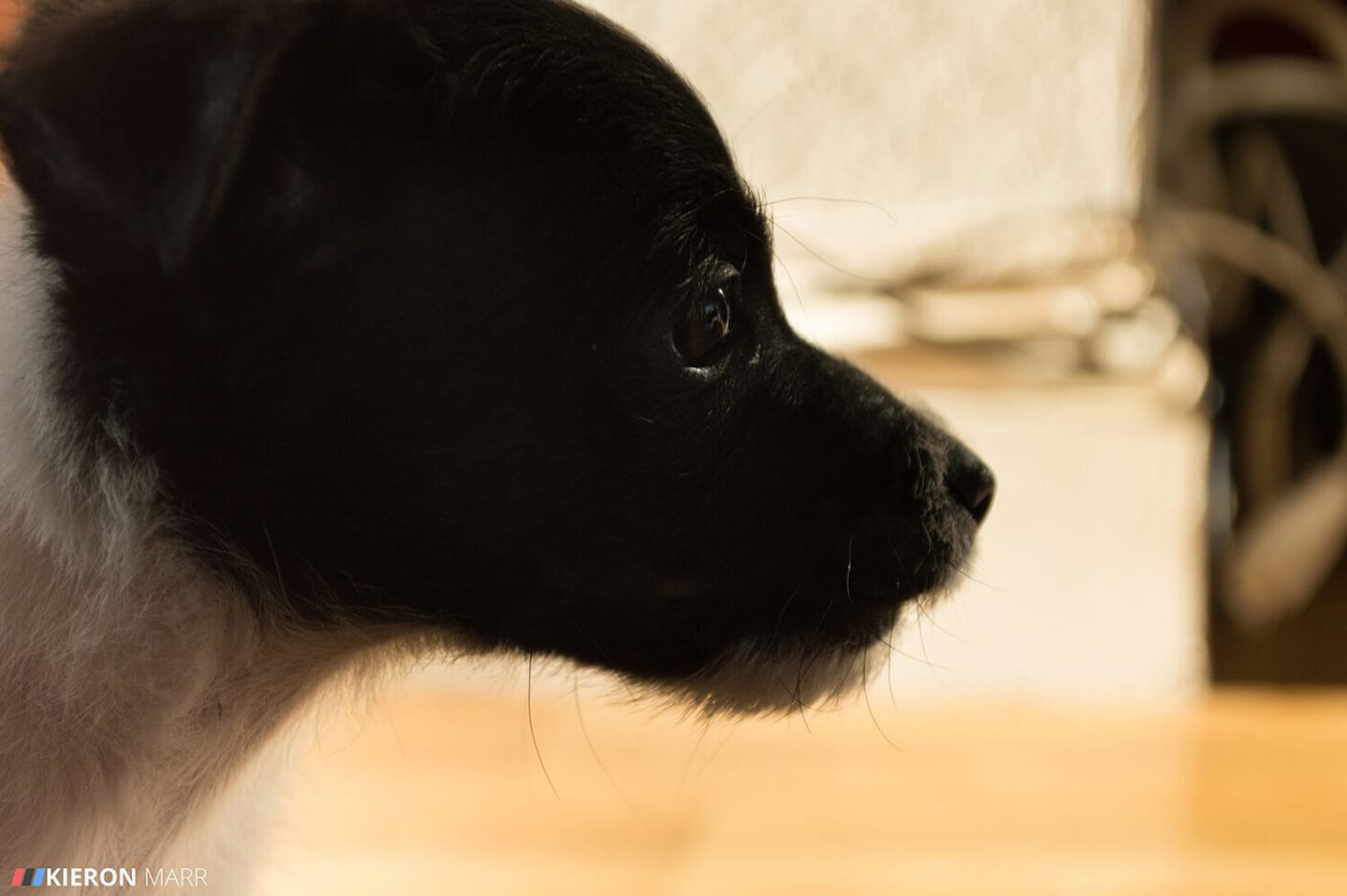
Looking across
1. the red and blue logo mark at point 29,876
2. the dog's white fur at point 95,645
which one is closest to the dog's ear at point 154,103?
the dog's white fur at point 95,645

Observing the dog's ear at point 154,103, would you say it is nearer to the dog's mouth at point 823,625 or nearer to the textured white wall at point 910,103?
the dog's mouth at point 823,625

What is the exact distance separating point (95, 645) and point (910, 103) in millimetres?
1674

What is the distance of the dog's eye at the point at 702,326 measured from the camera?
0.88 meters

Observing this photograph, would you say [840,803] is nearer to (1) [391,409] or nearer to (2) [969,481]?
(2) [969,481]

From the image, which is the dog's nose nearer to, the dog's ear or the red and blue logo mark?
the dog's ear

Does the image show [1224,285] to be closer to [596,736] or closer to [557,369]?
[596,736]

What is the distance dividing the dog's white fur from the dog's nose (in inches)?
7.1

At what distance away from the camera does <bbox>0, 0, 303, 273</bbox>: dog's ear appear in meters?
0.70

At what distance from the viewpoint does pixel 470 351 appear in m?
0.83

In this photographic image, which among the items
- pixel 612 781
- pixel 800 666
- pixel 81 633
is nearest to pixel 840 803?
pixel 612 781

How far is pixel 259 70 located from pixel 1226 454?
7.49 ft

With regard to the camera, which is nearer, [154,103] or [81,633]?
[154,103]

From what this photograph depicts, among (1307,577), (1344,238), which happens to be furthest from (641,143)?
(1344,238)

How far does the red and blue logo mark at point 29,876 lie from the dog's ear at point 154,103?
39 cm
